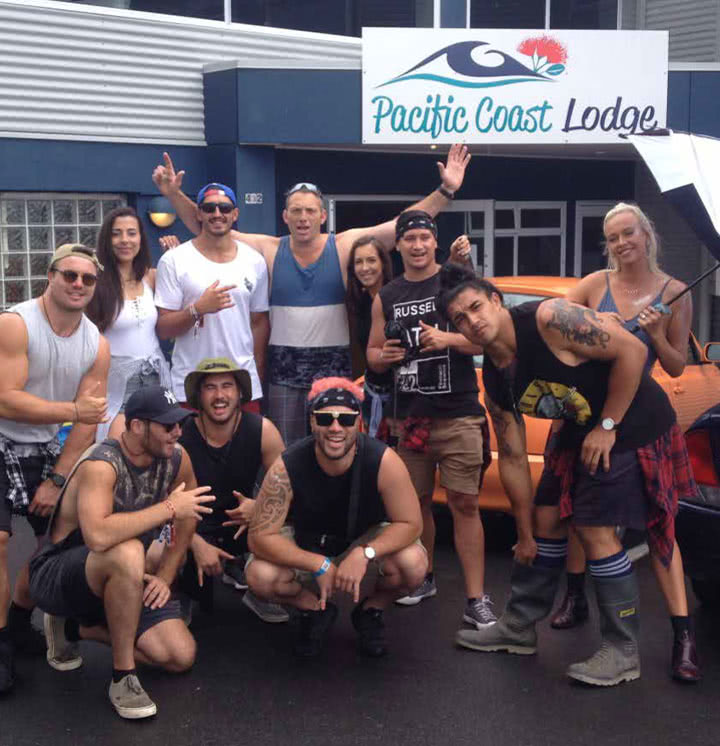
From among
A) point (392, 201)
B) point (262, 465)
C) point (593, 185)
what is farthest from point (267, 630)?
point (593, 185)

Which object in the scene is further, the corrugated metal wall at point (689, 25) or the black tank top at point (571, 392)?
the corrugated metal wall at point (689, 25)

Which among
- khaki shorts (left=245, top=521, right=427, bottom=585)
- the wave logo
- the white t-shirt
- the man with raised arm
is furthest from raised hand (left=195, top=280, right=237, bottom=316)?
the wave logo

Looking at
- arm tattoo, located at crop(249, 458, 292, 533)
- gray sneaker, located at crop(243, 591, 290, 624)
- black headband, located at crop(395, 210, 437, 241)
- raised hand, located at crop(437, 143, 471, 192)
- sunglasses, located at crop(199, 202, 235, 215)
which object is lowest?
gray sneaker, located at crop(243, 591, 290, 624)

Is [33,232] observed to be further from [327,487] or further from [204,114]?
[327,487]

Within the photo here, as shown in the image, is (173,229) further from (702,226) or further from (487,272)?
(702,226)

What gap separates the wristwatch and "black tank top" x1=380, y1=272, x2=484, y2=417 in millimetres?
1597

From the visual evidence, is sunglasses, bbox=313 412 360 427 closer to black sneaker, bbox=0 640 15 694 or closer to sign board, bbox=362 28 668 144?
black sneaker, bbox=0 640 15 694

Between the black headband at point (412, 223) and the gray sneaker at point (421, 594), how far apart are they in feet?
5.51

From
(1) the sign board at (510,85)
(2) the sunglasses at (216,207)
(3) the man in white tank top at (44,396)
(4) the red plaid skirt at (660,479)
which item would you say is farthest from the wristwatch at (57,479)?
(1) the sign board at (510,85)

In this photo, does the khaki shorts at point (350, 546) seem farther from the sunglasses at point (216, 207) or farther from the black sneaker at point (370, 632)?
the sunglasses at point (216, 207)

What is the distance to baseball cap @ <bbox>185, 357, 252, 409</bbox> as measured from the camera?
5262mm

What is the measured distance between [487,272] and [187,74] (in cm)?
479

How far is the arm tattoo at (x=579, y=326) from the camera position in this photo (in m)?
4.39

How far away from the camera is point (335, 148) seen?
12531 millimetres
